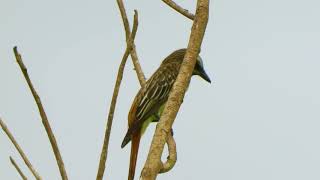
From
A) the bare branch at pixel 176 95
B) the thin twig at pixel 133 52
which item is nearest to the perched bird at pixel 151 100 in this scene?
the thin twig at pixel 133 52

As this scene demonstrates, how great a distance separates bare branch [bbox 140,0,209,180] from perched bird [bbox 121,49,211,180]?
167 cm

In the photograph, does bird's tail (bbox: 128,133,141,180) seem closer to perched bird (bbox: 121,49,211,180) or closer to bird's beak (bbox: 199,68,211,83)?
perched bird (bbox: 121,49,211,180)

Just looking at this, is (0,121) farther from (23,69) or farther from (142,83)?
(142,83)

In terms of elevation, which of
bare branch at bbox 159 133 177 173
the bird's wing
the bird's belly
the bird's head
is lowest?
bare branch at bbox 159 133 177 173

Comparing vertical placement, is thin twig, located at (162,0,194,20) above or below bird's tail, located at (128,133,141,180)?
above

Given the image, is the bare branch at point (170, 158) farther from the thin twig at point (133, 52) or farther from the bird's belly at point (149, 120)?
the bird's belly at point (149, 120)

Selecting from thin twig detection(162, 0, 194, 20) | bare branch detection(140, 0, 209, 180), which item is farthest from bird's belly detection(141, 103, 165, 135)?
bare branch detection(140, 0, 209, 180)

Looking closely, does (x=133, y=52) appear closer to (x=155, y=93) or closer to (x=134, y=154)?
(x=134, y=154)

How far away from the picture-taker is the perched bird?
5.80 metres

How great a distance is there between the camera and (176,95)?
3262 mm

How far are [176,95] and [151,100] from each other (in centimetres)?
395

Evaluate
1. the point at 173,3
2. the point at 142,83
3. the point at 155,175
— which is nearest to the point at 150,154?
the point at 155,175

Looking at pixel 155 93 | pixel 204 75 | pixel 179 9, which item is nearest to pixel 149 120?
pixel 155 93

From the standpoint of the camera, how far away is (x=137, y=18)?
3102mm
